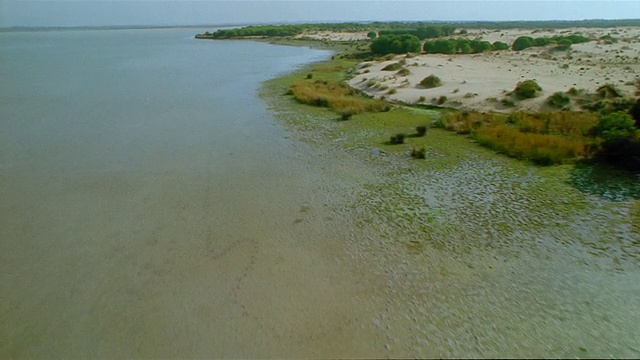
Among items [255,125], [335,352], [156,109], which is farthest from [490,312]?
[156,109]

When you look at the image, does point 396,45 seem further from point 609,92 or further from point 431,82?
point 609,92

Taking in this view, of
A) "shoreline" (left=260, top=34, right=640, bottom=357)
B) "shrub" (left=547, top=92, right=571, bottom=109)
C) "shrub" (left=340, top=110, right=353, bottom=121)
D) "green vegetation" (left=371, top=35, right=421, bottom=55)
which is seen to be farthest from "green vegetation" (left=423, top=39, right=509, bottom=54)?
"shoreline" (left=260, top=34, right=640, bottom=357)

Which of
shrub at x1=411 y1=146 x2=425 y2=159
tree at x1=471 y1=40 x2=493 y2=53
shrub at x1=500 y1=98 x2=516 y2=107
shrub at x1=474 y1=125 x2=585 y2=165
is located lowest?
shrub at x1=411 y1=146 x2=425 y2=159

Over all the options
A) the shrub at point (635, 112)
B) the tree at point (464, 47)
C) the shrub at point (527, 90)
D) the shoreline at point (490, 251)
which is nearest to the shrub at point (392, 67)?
the shrub at point (527, 90)

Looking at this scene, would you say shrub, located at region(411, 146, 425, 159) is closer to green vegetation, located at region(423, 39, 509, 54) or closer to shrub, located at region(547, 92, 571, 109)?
shrub, located at region(547, 92, 571, 109)

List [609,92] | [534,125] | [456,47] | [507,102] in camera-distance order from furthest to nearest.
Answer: [456,47]
[507,102]
[609,92]
[534,125]

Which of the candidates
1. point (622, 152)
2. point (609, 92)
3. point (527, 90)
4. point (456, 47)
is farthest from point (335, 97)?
point (456, 47)

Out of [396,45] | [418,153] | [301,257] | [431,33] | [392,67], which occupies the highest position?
[431,33]
